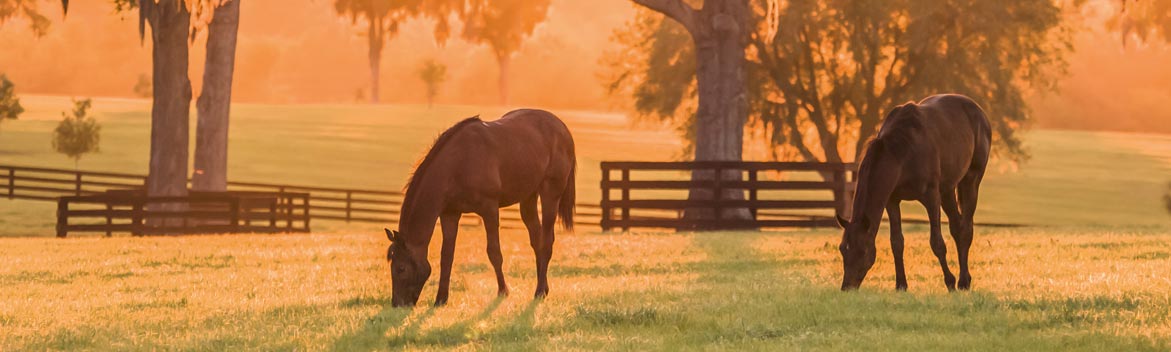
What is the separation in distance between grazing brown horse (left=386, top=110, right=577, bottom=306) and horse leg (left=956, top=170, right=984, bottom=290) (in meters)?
3.37

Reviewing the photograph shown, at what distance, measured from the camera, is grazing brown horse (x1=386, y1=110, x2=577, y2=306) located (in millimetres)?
10375

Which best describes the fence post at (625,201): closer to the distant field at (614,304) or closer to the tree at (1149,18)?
the distant field at (614,304)

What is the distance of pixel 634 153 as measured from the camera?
63344 mm

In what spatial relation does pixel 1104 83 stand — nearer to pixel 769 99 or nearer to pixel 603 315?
pixel 769 99

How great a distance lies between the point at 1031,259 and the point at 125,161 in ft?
145

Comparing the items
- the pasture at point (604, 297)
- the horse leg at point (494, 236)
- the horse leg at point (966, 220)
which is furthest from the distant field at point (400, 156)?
the horse leg at point (966, 220)

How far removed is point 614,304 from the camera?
10789mm

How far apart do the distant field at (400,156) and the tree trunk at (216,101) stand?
19.3ft

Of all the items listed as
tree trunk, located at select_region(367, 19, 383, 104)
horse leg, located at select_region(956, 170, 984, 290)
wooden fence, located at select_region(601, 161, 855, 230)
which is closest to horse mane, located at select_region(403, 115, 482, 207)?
horse leg, located at select_region(956, 170, 984, 290)

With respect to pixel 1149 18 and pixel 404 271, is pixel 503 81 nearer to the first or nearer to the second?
pixel 1149 18

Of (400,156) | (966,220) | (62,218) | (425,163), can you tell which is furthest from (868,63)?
(400,156)

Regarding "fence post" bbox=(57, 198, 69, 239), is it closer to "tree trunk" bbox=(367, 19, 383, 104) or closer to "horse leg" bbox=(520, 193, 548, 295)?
"horse leg" bbox=(520, 193, 548, 295)

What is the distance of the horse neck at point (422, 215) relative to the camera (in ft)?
33.9

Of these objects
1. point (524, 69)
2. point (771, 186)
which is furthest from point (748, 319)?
point (524, 69)
